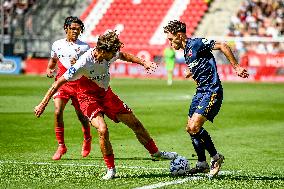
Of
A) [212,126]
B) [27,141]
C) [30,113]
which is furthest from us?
[30,113]

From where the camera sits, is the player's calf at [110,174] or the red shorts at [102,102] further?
the red shorts at [102,102]

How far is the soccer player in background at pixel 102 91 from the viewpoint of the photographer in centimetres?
1073

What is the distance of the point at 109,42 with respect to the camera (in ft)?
35.0

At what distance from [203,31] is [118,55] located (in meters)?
36.6

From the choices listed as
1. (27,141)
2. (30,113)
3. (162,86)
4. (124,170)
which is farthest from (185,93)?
(124,170)

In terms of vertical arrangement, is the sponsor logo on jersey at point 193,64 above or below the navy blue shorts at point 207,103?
above

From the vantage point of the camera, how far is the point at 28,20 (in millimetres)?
51406

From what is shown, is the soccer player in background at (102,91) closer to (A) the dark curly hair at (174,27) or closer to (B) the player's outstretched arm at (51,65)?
(A) the dark curly hair at (174,27)

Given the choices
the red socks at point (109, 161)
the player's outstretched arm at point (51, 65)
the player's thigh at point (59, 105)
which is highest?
the player's outstretched arm at point (51, 65)

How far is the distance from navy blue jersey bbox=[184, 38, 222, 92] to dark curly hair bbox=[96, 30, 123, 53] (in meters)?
1.06

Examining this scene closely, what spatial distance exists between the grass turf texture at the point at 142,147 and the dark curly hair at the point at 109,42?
1.79 meters

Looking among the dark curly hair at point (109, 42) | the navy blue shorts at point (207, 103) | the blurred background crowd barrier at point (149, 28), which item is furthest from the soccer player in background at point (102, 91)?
the blurred background crowd barrier at point (149, 28)

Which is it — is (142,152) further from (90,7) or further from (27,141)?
(90,7)

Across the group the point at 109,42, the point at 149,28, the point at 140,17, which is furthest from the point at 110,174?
the point at 140,17
